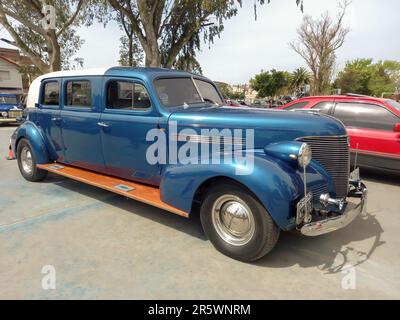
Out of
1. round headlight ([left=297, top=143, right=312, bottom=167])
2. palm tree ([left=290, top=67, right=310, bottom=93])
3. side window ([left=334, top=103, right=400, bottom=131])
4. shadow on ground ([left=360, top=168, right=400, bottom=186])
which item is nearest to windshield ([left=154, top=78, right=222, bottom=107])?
round headlight ([left=297, top=143, right=312, bottom=167])

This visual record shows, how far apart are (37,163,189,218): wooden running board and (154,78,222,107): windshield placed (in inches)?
44.6

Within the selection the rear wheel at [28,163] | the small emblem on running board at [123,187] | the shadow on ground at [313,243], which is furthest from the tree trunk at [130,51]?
the small emblem on running board at [123,187]

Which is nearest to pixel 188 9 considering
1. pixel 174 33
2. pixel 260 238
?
pixel 174 33

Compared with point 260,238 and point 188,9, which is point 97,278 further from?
point 188,9

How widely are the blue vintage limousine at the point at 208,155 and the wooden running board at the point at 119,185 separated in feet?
0.05

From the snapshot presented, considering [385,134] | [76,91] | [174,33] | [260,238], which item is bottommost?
[260,238]

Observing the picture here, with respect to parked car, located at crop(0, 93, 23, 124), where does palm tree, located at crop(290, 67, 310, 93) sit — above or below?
above

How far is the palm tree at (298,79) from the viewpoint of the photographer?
5647 centimetres

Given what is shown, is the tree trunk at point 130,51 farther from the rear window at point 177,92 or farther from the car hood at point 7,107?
the rear window at point 177,92

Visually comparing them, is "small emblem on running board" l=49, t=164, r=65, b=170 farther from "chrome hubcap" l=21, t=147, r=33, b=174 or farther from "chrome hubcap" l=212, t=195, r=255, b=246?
"chrome hubcap" l=212, t=195, r=255, b=246

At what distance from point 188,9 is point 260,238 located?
1426 centimetres

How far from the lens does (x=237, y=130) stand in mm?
3332

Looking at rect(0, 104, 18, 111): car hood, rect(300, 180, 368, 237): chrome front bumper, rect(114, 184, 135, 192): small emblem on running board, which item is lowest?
rect(300, 180, 368, 237): chrome front bumper

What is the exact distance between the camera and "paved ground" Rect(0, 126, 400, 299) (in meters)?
2.62
